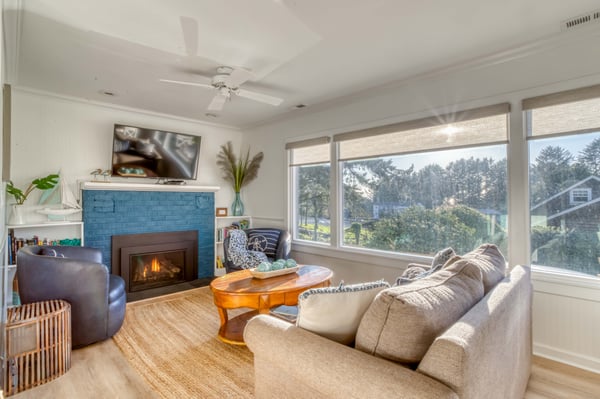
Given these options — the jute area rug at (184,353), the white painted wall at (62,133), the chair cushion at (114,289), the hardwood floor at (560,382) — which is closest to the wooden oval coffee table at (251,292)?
the jute area rug at (184,353)

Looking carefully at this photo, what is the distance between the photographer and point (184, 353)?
8.04 ft

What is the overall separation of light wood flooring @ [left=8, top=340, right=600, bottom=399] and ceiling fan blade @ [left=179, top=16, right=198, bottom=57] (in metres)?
2.54

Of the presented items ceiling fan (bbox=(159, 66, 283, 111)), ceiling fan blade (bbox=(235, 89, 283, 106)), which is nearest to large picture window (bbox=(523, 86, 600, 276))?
ceiling fan blade (bbox=(235, 89, 283, 106))

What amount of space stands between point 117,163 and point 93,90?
0.94 meters

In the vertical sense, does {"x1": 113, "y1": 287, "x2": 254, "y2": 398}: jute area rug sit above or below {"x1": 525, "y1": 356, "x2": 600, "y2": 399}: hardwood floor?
above

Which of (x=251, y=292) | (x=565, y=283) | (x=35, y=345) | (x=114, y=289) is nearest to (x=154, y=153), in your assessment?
(x=114, y=289)

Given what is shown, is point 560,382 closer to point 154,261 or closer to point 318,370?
point 318,370

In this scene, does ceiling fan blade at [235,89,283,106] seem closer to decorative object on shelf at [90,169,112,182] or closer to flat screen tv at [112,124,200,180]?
flat screen tv at [112,124,200,180]

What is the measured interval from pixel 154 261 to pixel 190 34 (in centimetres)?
323

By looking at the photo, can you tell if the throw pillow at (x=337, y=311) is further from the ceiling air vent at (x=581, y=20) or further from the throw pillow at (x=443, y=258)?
the ceiling air vent at (x=581, y=20)

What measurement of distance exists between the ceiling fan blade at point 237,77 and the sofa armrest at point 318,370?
2.00 m

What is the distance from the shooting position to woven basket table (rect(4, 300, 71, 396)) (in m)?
2.01

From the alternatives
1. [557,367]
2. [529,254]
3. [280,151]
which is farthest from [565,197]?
[280,151]

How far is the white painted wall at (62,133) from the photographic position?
132 inches
